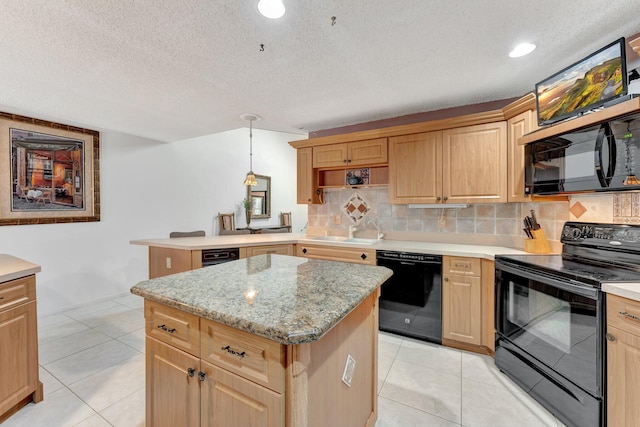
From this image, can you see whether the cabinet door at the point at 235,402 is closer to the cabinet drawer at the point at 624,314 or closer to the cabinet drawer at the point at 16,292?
the cabinet drawer at the point at 16,292

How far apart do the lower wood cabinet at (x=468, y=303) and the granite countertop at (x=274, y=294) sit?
117cm

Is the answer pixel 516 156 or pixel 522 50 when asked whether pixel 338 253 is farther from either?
pixel 522 50

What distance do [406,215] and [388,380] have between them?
69.0 inches

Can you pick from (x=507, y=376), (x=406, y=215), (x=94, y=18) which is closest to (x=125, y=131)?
(x=94, y=18)

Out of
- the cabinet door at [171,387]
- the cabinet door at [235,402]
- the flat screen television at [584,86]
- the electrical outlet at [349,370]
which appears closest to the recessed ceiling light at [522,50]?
the flat screen television at [584,86]

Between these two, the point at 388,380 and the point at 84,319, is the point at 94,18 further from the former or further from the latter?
the point at 84,319

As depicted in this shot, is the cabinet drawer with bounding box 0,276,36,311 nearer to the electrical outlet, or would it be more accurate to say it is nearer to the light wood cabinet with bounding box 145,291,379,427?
the light wood cabinet with bounding box 145,291,379,427

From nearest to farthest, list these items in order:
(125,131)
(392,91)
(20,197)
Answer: (392,91)
(20,197)
(125,131)

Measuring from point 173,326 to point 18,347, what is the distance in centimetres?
137

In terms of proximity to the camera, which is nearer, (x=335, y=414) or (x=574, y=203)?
(x=335, y=414)

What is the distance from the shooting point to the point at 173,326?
1.15 m

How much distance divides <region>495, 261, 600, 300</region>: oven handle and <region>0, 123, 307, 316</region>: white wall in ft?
15.1

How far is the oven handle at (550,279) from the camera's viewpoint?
1.47 meters

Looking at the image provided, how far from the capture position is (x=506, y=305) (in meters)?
2.08
